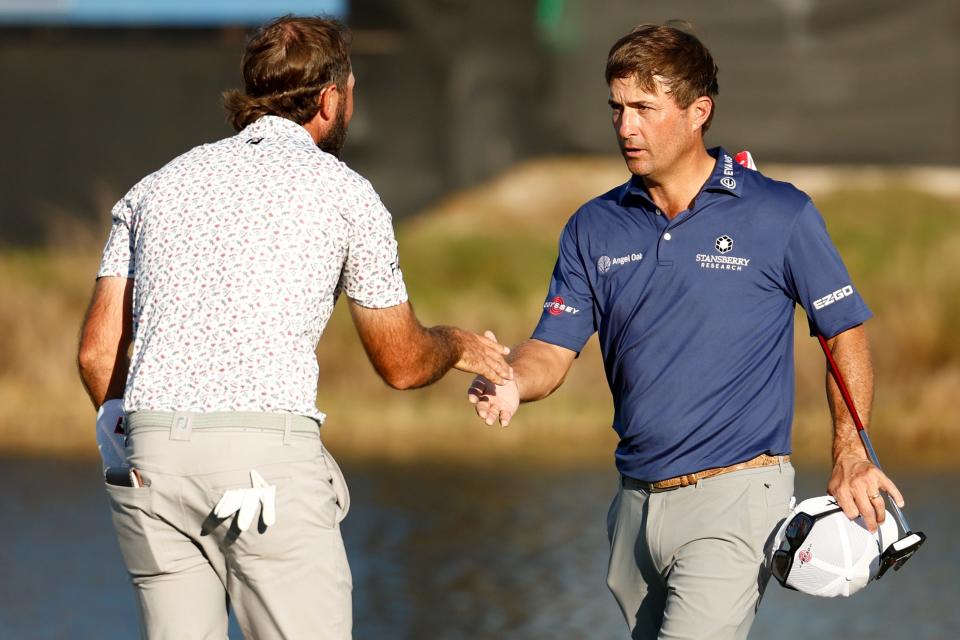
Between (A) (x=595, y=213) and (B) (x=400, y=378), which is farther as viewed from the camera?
(A) (x=595, y=213)

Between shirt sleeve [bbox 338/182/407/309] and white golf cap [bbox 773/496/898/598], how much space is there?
1.17 m

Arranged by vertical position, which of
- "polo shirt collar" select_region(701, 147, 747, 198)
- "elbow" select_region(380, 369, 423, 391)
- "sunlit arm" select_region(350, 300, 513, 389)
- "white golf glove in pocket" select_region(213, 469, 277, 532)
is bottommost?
"white golf glove in pocket" select_region(213, 469, 277, 532)

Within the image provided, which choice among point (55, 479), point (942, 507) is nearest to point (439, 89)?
point (55, 479)

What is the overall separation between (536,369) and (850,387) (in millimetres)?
909

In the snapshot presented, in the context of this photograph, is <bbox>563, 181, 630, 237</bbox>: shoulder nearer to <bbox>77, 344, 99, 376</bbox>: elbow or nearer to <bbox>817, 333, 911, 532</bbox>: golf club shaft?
<bbox>817, 333, 911, 532</bbox>: golf club shaft

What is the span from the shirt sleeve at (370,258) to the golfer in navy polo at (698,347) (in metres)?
0.83

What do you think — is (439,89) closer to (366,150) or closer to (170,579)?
(366,150)

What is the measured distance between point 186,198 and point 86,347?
53 cm

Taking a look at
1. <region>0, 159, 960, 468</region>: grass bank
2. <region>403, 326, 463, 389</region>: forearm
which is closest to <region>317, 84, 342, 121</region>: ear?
<region>403, 326, 463, 389</region>: forearm

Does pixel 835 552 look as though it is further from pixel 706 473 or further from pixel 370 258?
pixel 370 258

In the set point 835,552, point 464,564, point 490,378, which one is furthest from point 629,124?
point 464,564

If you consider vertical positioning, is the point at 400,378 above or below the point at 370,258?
below

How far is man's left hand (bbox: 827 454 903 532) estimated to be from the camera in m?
4.50

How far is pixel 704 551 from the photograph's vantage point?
15.2 feet
